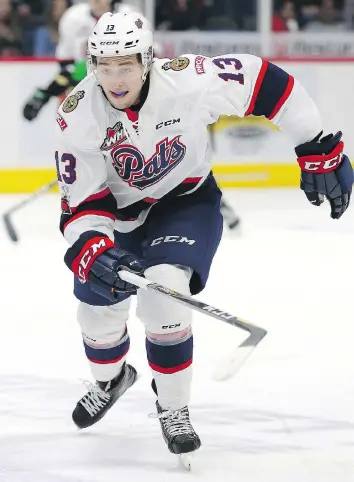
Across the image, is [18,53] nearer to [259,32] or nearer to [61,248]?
[259,32]

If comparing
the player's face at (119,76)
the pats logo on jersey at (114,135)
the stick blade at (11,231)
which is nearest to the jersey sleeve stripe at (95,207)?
the pats logo on jersey at (114,135)

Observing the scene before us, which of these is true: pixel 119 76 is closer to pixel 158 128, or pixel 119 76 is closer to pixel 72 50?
pixel 158 128

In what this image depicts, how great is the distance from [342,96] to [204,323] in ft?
11.5

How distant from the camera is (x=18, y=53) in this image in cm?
746

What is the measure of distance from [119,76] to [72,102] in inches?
6.1

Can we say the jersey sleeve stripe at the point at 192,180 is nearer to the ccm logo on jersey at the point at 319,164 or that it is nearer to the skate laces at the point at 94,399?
the ccm logo on jersey at the point at 319,164

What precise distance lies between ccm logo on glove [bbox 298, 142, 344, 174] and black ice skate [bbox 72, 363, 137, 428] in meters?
→ 0.74

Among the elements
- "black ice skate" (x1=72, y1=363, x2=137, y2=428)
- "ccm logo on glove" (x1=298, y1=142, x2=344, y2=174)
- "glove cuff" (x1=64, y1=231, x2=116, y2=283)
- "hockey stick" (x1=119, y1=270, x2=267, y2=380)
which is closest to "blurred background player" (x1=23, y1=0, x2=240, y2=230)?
"black ice skate" (x1=72, y1=363, x2=137, y2=428)

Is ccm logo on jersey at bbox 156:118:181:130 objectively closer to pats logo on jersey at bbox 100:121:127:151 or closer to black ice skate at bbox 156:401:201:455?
pats logo on jersey at bbox 100:121:127:151

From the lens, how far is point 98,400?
2.74m

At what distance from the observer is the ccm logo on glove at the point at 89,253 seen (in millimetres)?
2363

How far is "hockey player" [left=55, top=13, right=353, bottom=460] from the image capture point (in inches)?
93.4

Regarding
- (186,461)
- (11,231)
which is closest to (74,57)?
(11,231)

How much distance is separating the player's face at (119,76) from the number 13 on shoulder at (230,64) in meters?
0.24
